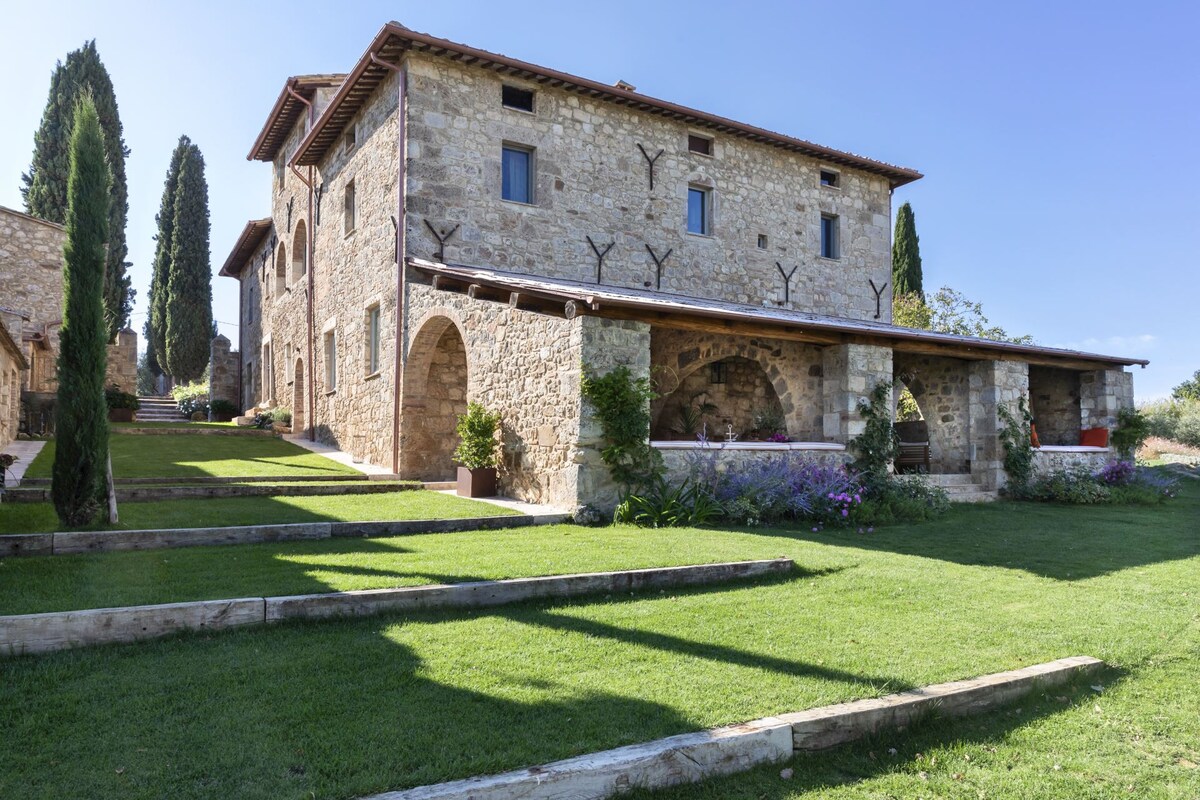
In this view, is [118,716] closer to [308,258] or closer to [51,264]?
[308,258]

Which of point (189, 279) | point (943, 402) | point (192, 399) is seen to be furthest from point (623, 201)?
point (189, 279)

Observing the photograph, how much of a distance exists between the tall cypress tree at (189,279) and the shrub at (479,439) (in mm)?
21193

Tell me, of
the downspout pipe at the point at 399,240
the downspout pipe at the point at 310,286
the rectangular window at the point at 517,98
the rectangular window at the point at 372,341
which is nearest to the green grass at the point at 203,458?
the downspout pipe at the point at 399,240

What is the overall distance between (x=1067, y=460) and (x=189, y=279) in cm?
2805

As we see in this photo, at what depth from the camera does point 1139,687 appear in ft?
13.4

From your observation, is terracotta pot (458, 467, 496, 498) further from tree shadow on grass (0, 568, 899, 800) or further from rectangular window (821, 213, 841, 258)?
rectangular window (821, 213, 841, 258)

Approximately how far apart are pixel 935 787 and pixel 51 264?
2193 centimetres

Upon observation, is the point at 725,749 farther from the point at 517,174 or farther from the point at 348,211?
the point at 348,211

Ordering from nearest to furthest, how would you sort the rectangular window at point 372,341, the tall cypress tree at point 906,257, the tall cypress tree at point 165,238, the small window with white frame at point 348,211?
the rectangular window at point 372,341 → the small window with white frame at point 348,211 → the tall cypress tree at point 906,257 → the tall cypress tree at point 165,238

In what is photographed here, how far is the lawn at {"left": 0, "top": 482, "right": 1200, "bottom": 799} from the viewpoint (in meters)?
2.87

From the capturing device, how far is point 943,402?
1338 centimetres

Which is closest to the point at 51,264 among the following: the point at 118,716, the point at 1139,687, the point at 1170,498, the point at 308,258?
the point at 308,258

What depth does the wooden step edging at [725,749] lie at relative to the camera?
8.77ft

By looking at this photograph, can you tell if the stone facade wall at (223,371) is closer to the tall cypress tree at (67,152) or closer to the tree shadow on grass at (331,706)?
the tall cypress tree at (67,152)
